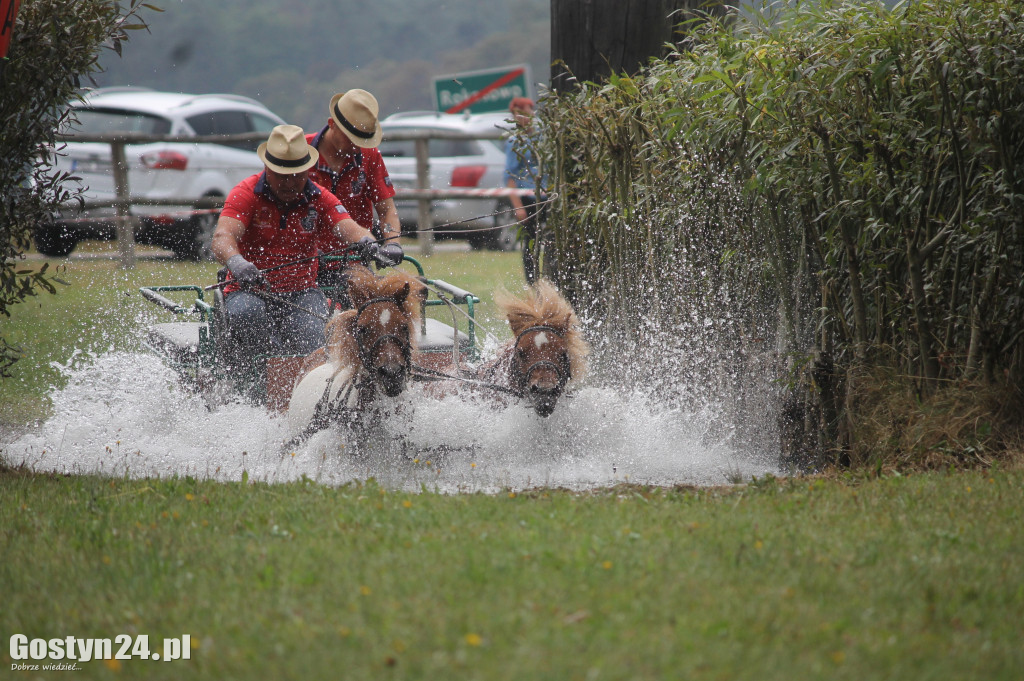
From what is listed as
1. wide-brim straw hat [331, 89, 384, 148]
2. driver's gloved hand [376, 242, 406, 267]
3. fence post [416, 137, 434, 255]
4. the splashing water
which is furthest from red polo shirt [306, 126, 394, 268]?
fence post [416, 137, 434, 255]

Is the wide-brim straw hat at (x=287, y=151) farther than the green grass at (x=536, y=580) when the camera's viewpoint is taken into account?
Yes

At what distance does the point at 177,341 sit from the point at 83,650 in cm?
421

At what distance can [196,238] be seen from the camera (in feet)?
52.1

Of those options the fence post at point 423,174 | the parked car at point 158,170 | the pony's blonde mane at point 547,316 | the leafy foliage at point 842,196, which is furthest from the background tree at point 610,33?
the parked car at point 158,170

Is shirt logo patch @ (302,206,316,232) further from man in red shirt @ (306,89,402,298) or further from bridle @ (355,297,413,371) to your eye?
bridle @ (355,297,413,371)

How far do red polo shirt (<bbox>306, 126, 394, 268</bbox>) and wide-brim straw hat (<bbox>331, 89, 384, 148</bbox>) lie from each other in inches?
9.4

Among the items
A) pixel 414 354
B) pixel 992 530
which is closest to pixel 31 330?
pixel 414 354

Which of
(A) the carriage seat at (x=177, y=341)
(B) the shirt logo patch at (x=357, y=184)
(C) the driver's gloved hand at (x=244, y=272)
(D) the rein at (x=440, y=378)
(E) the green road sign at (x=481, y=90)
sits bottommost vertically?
(A) the carriage seat at (x=177, y=341)

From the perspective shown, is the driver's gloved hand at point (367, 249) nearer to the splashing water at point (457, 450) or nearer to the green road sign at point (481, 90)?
the splashing water at point (457, 450)

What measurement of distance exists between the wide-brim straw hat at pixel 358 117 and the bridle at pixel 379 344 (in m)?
2.17

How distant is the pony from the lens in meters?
4.93

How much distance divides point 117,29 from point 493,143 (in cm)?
1387

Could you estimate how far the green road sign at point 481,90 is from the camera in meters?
17.8

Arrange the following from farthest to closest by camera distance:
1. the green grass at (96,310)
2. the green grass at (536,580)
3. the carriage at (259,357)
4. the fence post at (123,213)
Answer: the fence post at (123,213) → the green grass at (96,310) → the carriage at (259,357) → the green grass at (536,580)
